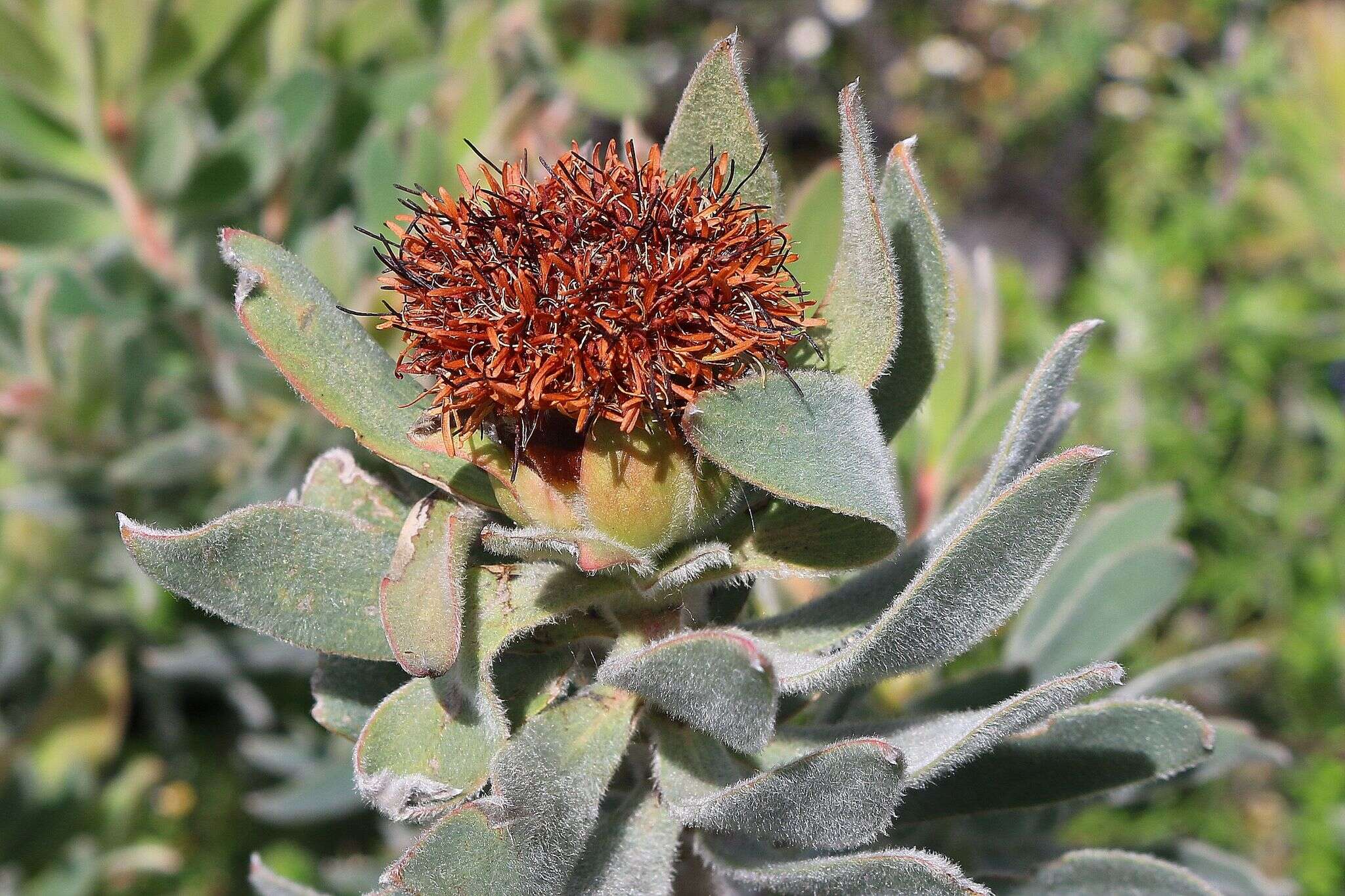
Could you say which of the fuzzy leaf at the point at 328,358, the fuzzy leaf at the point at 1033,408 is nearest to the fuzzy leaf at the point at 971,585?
the fuzzy leaf at the point at 1033,408

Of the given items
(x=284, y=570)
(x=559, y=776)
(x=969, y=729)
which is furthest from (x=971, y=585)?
(x=284, y=570)

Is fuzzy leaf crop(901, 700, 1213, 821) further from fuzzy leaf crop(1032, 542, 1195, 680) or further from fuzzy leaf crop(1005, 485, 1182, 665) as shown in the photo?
fuzzy leaf crop(1005, 485, 1182, 665)

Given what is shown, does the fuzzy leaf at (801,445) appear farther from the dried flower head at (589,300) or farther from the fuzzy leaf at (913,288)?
the fuzzy leaf at (913,288)

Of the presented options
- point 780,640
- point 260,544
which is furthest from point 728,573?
point 260,544

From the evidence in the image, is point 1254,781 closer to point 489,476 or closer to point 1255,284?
point 1255,284

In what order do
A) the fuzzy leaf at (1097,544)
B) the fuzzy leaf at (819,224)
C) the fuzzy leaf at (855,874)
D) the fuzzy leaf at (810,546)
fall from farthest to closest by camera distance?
the fuzzy leaf at (1097,544), the fuzzy leaf at (819,224), the fuzzy leaf at (810,546), the fuzzy leaf at (855,874)

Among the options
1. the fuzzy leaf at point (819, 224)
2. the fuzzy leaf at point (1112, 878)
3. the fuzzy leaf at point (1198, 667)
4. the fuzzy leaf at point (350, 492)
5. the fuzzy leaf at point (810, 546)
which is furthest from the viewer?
the fuzzy leaf at point (1198, 667)
